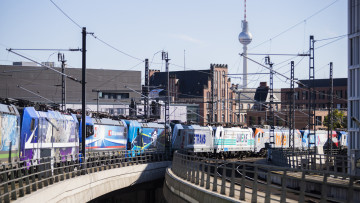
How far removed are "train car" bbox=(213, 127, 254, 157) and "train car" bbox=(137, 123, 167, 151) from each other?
9632mm

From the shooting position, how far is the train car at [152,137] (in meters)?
47.4

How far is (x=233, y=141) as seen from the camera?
208 ft

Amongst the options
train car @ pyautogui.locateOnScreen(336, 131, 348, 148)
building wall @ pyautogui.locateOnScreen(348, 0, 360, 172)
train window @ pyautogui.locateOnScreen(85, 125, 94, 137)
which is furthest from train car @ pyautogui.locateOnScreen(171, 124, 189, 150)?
train car @ pyautogui.locateOnScreen(336, 131, 348, 148)

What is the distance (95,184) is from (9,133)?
4.32 m

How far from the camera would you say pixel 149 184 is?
1515 inches

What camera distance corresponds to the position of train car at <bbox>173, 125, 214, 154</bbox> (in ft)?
177

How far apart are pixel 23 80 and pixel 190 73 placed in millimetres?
39419

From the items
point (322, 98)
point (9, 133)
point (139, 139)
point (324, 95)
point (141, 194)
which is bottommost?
point (141, 194)

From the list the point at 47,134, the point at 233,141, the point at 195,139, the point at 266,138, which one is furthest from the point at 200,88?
the point at 47,134

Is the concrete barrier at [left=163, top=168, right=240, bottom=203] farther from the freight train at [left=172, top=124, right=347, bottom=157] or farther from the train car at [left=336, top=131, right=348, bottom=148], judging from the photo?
the train car at [left=336, top=131, right=348, bottom=148]

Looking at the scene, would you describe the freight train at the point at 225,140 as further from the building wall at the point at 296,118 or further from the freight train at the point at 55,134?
the building wall at the point at 296,118

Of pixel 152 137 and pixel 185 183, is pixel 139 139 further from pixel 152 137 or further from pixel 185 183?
pixel 185 183

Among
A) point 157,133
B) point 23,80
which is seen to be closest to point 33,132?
point 157,133

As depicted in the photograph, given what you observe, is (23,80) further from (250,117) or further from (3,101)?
(3,101)
